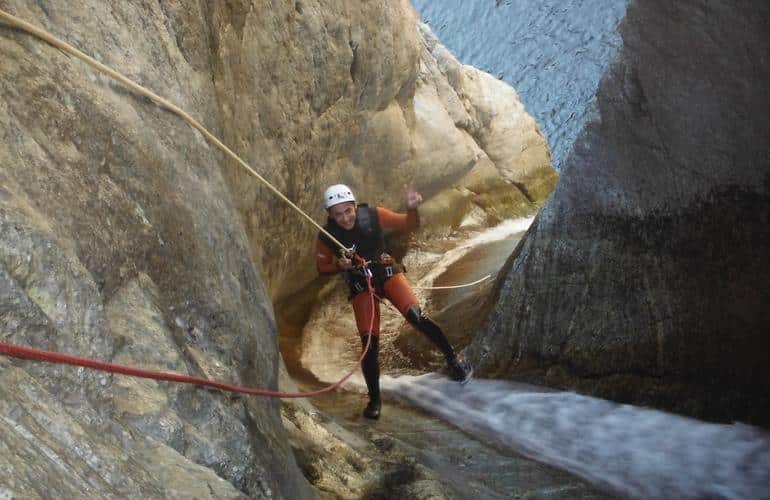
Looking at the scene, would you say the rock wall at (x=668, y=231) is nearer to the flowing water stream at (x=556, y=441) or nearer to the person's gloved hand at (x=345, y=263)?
the flowing water stream at (x=556, y=441)

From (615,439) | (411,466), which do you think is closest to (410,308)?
(615,439)

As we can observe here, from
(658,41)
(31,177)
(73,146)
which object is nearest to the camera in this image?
(31,177)

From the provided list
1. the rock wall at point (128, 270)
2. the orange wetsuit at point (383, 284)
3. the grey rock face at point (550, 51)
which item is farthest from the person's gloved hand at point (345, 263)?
the grey rock face at point (550, 51)

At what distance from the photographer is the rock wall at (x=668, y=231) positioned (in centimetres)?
511

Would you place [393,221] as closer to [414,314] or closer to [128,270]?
[414,314]

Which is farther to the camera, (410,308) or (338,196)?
(410,308)

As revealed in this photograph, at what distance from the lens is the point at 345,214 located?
6090 mm

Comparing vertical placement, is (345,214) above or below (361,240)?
above

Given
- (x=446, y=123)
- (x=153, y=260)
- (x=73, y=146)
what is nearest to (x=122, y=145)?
(x=73, y=146)

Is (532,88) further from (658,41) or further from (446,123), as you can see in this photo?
(658,41)

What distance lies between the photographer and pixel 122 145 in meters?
2.83

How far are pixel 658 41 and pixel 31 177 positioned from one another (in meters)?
4.78

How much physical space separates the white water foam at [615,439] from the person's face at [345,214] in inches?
69.0

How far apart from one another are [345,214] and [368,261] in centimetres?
45
